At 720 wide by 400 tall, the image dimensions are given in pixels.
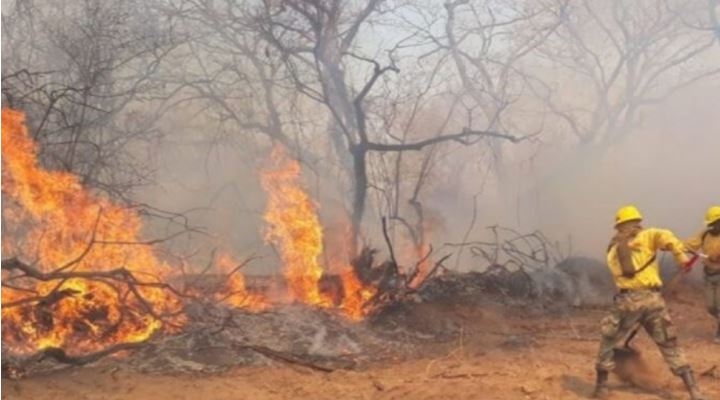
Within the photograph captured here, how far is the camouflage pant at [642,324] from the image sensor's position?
687 cm

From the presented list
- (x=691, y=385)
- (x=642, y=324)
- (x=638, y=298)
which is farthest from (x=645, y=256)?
(x=691, y=385)

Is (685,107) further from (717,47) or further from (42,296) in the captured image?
(42,296)

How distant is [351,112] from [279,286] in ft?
14.0

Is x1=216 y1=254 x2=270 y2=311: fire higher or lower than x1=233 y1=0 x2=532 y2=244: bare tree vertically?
lower

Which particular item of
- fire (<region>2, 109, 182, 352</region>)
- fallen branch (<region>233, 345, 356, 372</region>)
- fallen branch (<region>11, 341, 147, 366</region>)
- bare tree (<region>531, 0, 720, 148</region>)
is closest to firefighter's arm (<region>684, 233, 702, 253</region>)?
fallen branch (<region>233, 345, 356, 372</region>)

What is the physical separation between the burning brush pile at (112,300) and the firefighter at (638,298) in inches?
122

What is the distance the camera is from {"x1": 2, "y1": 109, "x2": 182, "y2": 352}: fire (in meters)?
7.93

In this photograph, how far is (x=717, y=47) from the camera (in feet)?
65.5

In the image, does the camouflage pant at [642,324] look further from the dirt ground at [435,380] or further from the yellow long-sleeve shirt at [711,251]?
the yellow long-sleeve shirt at [711,251]

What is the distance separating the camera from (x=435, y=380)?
7668mm

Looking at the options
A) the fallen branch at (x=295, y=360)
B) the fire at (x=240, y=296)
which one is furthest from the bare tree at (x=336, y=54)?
the fallen branch at (x=295, y=360)

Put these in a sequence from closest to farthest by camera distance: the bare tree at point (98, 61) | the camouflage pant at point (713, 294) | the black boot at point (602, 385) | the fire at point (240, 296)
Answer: the black boot at point (602, 385), the camouflage pant at point (713, 294), the fire at point (240, 296), the bare tree at point (98, 61)

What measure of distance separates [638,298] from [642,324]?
287mm

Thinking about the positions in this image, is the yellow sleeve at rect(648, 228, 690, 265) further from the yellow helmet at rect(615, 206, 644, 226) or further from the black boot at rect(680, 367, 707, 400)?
the black boot at rect(680, 367, 707, 400)
